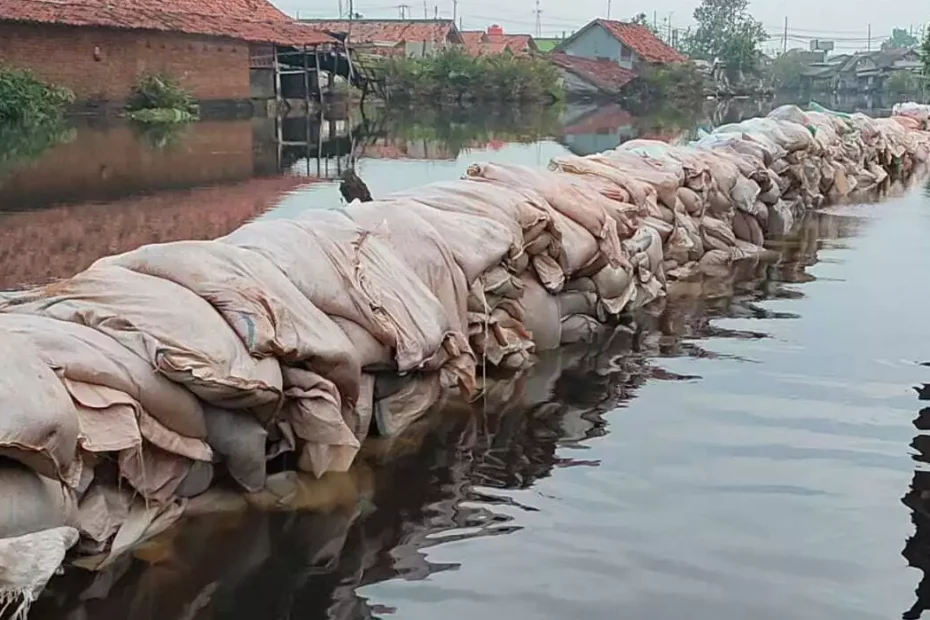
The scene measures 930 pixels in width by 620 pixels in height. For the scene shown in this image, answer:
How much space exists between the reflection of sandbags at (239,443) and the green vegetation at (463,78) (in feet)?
106

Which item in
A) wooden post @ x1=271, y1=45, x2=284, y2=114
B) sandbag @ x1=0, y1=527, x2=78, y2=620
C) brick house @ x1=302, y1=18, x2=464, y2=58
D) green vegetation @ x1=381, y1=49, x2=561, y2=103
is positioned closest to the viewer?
sandbag @ x1=0, y1=527, x2=78, y2=620

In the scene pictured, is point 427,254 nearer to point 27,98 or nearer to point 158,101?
point 27,98

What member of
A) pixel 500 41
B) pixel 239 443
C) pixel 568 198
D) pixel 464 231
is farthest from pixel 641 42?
pixel 239 443

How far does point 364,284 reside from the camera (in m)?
3.68

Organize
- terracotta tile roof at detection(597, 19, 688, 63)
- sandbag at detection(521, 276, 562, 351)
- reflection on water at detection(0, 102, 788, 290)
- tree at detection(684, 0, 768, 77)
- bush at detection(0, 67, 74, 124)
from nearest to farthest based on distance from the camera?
sandbag at detection(521, 276, 562, 351) → reflection on water at detection(0, 102, 788, 290) → bush at detection(0, 67, 74, 124) → terracotta tile roof at detection(597, 19, 688, 63) → tree at detection(684, 0, 768, 77)

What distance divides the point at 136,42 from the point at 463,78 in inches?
552

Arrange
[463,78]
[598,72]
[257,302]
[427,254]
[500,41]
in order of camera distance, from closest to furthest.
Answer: [257,302], [427,254], [463,78], [598,72], [500,41]

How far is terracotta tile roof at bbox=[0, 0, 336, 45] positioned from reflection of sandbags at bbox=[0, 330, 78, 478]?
2070 centimetres

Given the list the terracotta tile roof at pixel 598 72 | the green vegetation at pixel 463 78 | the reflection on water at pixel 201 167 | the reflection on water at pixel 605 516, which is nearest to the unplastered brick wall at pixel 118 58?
the reflection on water at pixel 201 167

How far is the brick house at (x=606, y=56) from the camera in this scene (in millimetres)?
44781

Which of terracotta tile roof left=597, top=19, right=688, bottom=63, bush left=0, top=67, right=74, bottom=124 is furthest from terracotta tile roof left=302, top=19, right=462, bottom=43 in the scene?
bush left=0, top=67, right=74, bottom=124

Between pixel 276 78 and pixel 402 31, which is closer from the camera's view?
pixel 276 78

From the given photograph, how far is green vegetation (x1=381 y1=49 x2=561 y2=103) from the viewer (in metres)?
35.2

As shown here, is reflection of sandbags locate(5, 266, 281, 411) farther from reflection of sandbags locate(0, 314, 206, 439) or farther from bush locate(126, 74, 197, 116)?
bush locate(126, 74, 197, 116)
